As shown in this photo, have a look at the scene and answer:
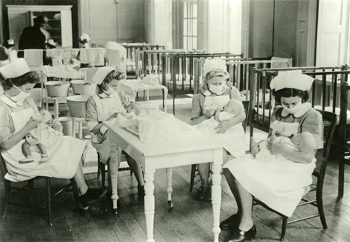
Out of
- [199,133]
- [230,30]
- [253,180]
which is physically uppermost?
[230,30]

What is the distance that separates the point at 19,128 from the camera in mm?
3275

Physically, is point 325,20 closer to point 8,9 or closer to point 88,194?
point 88,194

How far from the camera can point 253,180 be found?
283cm

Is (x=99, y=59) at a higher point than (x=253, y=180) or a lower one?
higher

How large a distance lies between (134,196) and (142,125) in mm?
1190

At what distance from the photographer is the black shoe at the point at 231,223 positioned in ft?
10.5

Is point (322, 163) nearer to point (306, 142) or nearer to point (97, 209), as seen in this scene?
point (306, 142)

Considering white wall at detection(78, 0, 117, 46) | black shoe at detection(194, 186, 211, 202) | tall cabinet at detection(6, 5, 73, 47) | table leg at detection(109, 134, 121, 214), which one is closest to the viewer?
table leg at detection(109, 134, 121, 214)

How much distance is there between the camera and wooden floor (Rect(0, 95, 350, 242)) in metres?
3.10

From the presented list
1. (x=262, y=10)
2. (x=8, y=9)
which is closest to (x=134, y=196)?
(x=262, y=10)

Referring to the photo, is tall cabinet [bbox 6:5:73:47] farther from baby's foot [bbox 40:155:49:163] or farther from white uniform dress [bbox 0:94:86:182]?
baby's foot [bbox 40:155:49:163]

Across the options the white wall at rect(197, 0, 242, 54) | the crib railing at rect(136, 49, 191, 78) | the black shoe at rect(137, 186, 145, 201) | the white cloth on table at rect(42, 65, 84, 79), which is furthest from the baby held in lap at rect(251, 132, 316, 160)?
the white wall at rect(197, 0, 242, 54)

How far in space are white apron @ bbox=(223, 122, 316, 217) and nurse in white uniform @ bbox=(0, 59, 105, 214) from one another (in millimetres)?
1251

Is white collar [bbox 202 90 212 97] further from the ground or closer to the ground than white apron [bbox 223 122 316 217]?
further from the ground
